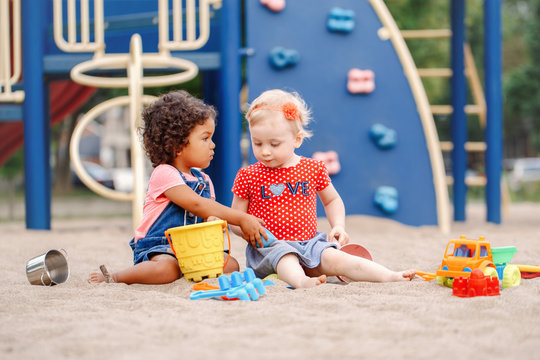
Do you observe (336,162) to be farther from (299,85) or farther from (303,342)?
(303,342)

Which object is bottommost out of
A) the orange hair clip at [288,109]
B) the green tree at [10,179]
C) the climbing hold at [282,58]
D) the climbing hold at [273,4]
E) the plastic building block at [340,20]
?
the green tree at [10,179]

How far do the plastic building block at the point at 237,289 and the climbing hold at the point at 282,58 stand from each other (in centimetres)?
318

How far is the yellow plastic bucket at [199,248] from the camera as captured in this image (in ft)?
9.19

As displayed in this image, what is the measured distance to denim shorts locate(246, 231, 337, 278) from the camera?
2.87m

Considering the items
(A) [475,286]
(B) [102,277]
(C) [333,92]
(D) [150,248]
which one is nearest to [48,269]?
(B) [102,277]

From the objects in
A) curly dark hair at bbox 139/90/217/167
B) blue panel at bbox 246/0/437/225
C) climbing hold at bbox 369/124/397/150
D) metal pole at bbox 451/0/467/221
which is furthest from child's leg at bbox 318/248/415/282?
metal pole at bbox 451/0/467/221

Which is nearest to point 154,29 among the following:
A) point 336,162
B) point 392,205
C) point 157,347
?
point 336,162

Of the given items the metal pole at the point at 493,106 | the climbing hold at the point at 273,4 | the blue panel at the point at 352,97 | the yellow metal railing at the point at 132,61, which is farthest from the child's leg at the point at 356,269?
the metal pole at the point at 493,106

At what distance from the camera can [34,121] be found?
562 centimetres

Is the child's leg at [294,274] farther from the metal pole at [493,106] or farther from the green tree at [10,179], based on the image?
the green tree at [10,179]

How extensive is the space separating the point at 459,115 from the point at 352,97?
192cm

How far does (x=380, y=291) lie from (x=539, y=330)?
28.2 inches

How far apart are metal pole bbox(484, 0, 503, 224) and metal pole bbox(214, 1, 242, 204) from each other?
7.51 ft

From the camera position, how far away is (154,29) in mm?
6188
